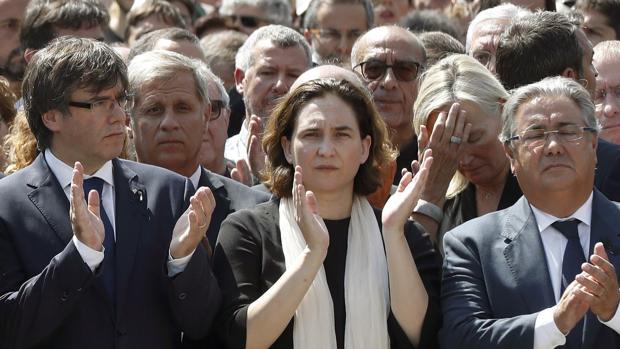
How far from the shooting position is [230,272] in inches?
198

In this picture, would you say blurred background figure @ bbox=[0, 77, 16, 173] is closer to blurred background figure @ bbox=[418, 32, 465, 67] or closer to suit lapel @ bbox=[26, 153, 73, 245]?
suit lapel @ bbox=[26, 153, 73, 245]

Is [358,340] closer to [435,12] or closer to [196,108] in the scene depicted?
[196,108]

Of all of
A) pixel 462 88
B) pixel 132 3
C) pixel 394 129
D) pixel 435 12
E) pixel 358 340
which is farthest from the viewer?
pixel 132 3

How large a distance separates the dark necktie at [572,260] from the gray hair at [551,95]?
43cm

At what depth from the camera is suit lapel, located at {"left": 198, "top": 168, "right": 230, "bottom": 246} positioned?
5.58 metres

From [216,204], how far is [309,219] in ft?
3.01

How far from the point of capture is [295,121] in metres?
5.30

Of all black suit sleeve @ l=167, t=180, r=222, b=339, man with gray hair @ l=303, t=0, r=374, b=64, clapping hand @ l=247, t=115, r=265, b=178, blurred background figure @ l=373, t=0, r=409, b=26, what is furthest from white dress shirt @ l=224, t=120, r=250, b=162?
blurred background figure @ l=373, t=0, r=409, b=26

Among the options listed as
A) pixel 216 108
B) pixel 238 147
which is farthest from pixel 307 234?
pixel 238 147

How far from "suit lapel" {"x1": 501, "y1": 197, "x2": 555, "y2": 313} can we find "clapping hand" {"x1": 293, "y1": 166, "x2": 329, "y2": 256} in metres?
0.76

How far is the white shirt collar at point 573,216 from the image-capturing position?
5.07 meters

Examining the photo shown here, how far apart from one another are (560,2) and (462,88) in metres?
2.87

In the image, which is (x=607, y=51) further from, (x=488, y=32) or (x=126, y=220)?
(x=126, y=220)

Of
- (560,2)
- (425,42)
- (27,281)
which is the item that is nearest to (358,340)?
(27,281)
